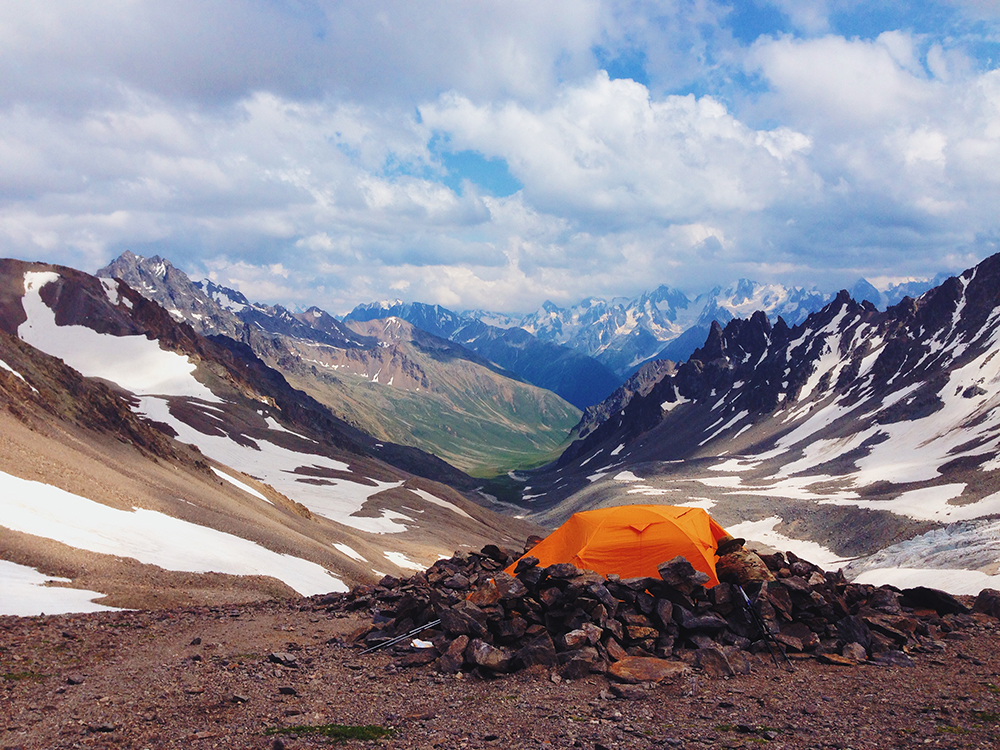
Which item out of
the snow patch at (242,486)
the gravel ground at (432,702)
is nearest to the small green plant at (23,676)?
the gravel ground at (432,702)

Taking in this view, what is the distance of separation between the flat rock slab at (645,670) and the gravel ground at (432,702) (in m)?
0.31

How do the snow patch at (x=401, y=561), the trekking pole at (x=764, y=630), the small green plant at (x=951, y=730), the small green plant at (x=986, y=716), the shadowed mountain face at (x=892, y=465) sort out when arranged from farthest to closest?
the shadowed mountain face at (x=892, y=465) < the snow patch at (x=401, y=561) < the trekking pole at (x=764, y=630) < the small green plant at (x=986, y=716) < the small green plant at (x=951, y=730)

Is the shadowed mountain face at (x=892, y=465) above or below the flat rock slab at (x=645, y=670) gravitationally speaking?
above

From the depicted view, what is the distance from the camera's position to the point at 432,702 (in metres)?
15.8

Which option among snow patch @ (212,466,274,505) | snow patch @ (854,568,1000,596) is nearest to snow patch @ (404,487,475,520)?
snow patch @ (212,466,274,505)

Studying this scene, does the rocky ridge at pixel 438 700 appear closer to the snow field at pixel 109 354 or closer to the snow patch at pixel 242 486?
the snow patch at pixel 242 486

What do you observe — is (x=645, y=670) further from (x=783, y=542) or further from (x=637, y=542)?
(x=783, y=542)

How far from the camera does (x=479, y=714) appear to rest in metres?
14.9

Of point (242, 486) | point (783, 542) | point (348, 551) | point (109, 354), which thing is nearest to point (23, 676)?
point (348, 551)

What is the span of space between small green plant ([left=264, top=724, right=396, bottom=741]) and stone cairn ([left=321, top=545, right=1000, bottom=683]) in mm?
4318

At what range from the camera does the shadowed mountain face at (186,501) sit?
31781mm

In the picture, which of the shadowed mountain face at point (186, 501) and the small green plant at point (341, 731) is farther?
the shadowed mountain face at point (186, 501)

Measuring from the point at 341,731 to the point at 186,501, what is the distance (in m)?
40.8

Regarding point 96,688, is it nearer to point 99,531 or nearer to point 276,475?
point 99,531
